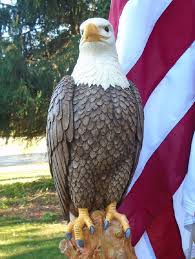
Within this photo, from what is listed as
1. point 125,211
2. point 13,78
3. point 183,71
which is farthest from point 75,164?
point 13,78

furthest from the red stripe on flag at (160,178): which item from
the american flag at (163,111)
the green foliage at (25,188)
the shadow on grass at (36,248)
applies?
the green foliage at (25,188)

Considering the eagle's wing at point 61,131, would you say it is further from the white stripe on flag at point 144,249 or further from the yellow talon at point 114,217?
the white stripe on flag at point 144,249

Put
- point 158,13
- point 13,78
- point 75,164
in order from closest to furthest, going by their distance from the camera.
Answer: point 75,164 < point 158,13 < point 13,78

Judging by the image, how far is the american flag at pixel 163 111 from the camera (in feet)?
6.84

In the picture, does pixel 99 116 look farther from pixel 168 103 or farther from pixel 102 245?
pixel 168 103

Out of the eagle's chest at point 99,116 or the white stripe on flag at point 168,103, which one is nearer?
the eagle's chest at point 99,116

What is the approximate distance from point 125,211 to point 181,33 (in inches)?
30.9

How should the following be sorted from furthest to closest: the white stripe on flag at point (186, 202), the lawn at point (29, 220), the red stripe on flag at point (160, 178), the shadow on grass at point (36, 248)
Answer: the lawn at point (29, 220) → the shadow on grass at point (36, 248) → the red stripe on flag at point (160, 178) → the white stripe on flag at point (186, 202)

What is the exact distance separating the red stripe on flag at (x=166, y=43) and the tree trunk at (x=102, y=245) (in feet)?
2.36

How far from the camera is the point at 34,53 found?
19.7ft

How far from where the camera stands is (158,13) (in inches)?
82.1

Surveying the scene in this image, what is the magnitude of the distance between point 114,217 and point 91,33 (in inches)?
22.4

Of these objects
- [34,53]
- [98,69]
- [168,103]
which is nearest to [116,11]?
[168,103]

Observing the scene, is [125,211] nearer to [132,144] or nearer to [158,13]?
[132,144]
